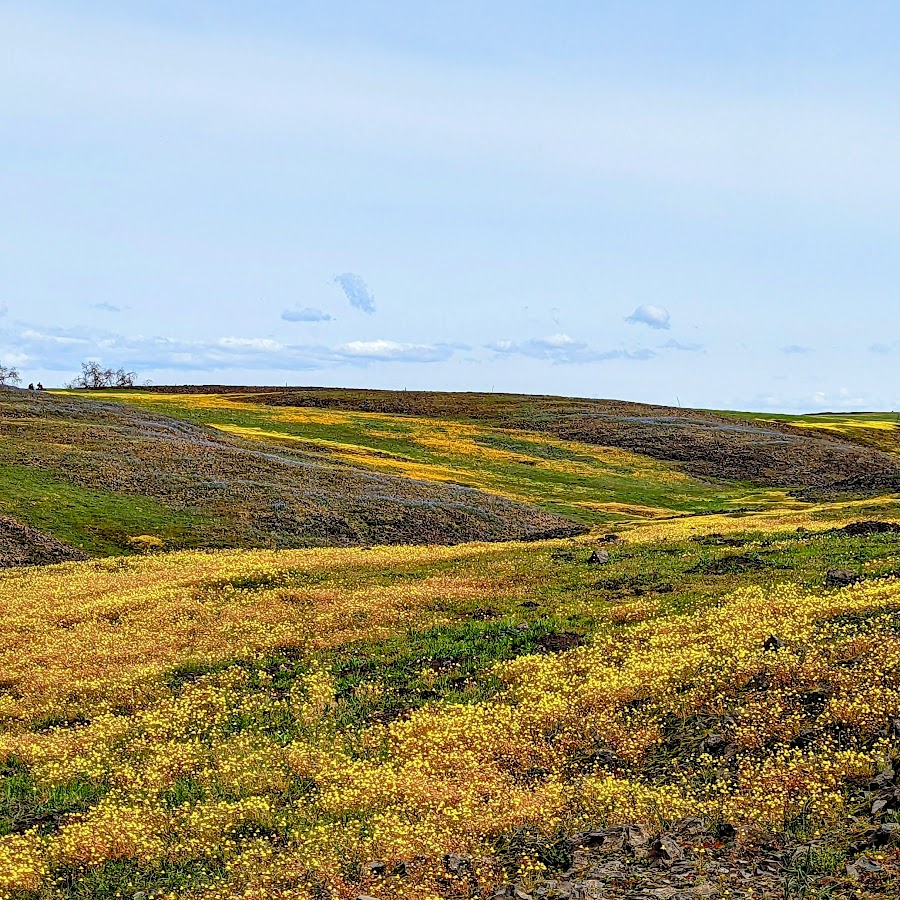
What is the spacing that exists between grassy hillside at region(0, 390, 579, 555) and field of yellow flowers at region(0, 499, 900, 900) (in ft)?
67.9

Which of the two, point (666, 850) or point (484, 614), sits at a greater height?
point (666, 850)

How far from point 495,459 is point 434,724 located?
76045mm

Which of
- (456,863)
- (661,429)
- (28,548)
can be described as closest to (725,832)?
(456,863)

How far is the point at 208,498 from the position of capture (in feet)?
191

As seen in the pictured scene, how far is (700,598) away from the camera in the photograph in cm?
2550

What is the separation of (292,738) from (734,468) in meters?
86.2

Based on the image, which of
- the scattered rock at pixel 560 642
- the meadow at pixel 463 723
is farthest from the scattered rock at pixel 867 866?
the scattered rock at pixel 560 642

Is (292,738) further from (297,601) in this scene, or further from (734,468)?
(734,468)

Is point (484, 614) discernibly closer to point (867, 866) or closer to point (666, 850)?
point (666, 850)

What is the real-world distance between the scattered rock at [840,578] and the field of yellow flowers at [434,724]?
0.62 feet

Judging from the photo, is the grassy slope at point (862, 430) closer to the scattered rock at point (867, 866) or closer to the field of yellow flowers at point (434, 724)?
the field of yellow flowers at point (434, 724)

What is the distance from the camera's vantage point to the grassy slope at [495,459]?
75875mm

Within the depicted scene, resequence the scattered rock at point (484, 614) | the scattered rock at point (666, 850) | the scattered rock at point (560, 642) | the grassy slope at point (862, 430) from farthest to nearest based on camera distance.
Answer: the grassy slope at point (862, 430), the scattered rock at point (484, 614), the scattered rock at point (560, 642), the scattered rock at point (666, 850)

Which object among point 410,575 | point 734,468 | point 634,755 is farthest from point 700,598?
point 734,468
